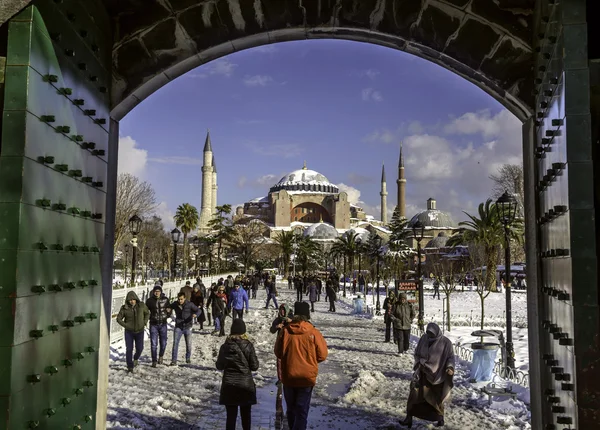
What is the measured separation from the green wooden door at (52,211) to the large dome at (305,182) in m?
112

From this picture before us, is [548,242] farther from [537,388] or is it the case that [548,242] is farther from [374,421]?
[374,421]

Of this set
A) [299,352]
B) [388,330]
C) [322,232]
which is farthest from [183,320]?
[322,232]

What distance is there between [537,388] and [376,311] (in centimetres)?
2073

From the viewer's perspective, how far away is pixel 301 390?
5820mm

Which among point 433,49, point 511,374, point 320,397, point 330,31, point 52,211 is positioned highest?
point 330,31

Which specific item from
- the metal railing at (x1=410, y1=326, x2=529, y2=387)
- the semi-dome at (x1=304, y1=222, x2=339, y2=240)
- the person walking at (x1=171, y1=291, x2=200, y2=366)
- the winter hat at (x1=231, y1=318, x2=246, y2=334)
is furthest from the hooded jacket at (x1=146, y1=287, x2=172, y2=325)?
the semi-dome at (x1=304, y1=222, x2=339, y2=240)

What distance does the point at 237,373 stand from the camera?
583cm

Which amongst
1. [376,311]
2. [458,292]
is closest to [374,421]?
[376,311]

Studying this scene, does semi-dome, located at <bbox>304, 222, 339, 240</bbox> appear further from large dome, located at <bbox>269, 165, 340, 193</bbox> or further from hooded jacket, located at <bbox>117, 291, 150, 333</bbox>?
hooded jacket, located at <bbox>117, 291, 150, 333</bbox>

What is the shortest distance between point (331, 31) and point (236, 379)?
3464mm

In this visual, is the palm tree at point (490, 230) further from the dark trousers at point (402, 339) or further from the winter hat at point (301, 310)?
the winter hat at point (301, 310)

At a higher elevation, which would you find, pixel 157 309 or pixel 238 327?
pixel 238 327

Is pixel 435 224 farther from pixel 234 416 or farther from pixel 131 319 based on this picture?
pixel 234 416

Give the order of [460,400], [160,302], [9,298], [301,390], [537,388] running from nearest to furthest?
[9,298]
[537,388]
[301,390]
[460,400]
[160,302]
